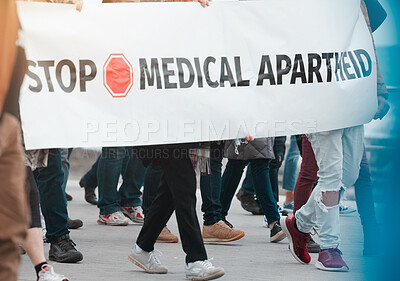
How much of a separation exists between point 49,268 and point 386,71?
223 cm

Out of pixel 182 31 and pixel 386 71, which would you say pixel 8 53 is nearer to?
pixel 386 71

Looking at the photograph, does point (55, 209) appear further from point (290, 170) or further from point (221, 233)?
point (290, 170)

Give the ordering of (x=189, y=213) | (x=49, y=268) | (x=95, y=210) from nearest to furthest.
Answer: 1. (x=49, y=268)
2. (x=189, y=213)
3. (x=95, y=210)

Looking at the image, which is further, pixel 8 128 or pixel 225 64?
pixel 225 64

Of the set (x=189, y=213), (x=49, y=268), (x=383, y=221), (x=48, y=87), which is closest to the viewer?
(x=383, y=221)

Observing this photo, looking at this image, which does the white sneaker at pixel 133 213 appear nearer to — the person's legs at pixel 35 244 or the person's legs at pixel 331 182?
the person's legs at pixel 331 182

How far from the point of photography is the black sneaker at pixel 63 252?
522 centimetres

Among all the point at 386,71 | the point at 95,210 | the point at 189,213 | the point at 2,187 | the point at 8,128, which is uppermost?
the point at 386,71

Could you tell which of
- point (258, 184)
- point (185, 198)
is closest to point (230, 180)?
point (258, 184)

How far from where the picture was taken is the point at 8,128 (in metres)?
2.59

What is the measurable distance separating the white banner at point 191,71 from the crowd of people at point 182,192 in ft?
0.42

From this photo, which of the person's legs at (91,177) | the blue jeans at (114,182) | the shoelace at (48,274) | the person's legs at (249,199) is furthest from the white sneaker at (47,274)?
the person's legs at (91,177)

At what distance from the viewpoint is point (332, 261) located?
16.7ft

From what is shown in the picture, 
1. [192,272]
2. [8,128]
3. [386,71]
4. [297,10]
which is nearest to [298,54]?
[297,10]
